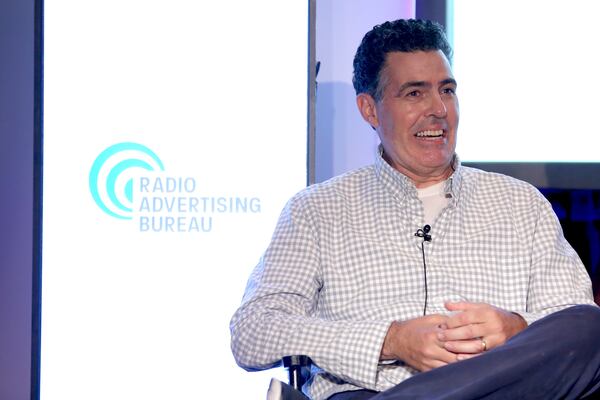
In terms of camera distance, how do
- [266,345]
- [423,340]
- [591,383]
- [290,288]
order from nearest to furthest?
[591,383], [423,340], [266,345], [290,288]

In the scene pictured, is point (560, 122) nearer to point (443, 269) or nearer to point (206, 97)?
point (443, 269)

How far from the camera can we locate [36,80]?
2.88m

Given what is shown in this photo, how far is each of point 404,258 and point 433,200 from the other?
0.25 meters

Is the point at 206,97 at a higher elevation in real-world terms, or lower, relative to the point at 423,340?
higher

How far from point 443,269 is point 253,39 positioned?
4.17 feet

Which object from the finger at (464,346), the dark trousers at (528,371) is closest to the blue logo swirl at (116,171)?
the finger at (464,346)

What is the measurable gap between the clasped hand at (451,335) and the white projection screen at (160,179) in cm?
120

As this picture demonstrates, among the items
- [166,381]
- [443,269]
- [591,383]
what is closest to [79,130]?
[166,381]

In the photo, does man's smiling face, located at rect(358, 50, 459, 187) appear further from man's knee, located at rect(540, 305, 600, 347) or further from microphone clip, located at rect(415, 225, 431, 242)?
man's knee, located at rect(540, 305, 600, 347)

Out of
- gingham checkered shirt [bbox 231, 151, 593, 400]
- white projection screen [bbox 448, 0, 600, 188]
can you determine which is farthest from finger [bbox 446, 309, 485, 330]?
white projection screen [bbox 448, 0, 600, 188]

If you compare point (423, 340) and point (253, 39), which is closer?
point (423, 340)

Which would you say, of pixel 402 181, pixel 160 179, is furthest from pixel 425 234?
pixel 160 179

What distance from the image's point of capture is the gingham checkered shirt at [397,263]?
84.4 inches

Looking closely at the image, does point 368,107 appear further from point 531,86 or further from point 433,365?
point 433,365
